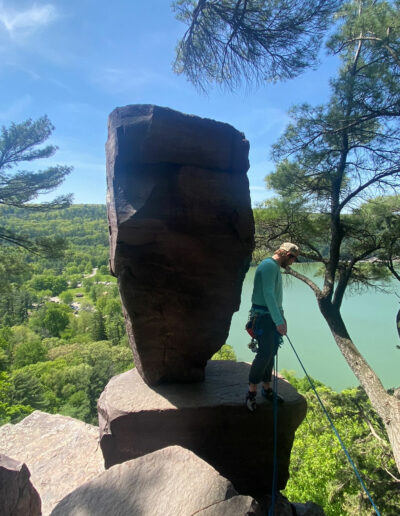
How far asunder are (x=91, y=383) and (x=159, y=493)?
17.2m

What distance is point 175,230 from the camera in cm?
182

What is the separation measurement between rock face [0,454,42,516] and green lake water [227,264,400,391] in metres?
10.9

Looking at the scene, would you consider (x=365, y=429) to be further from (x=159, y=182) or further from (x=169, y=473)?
(x=159, y=182)

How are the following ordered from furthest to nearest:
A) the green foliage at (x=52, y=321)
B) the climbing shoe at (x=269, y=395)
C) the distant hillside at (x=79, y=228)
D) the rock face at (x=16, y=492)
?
the distant hillside at (x=79, y=228)
the green foliage at (x=52, y=321)
the climbing shoe at (x=269, y=395)
the rock face at (x=16, y=492)

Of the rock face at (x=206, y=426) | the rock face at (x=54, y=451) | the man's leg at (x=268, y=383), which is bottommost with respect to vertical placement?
the rock face at (x=54, y=451)

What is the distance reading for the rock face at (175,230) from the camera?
1712 millimetres

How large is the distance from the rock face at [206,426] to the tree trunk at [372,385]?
1777mm

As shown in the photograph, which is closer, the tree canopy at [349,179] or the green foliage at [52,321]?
the tree canopy at [349,179]

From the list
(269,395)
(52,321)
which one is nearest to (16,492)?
(269,395)

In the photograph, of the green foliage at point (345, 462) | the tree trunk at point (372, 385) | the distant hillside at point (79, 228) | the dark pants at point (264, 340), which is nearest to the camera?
the dark pants at point (264, 340)

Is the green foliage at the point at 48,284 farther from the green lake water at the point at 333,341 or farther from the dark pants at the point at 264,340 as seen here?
the dark pants at the point at 264,340

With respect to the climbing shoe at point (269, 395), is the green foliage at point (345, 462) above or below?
below

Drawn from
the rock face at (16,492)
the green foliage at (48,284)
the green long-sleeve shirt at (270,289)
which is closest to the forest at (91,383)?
the green foliage at (48,284)

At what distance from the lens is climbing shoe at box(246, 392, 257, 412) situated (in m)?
1.95
